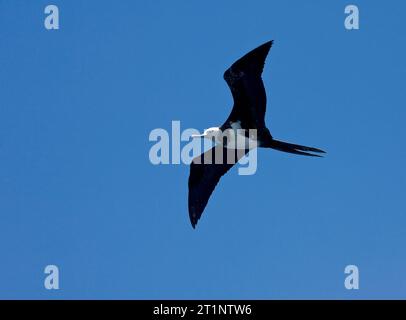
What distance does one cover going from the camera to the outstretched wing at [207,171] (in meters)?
8.87

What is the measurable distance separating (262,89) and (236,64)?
422 mm

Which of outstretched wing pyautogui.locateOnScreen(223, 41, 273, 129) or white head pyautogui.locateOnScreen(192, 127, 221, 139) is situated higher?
outstretched wing pyautogui.locateOnScreen(223, 41, 273, 129)

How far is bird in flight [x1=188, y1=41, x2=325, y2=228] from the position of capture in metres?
7.56

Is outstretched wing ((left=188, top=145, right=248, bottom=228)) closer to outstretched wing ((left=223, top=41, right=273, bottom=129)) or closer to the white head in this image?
the white head

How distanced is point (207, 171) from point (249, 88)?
169 cm

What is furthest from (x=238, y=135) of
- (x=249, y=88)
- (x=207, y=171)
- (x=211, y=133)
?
(x=207, y=171)

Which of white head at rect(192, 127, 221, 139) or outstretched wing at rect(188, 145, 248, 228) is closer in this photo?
white head at rect(192, 127, 221, 139)

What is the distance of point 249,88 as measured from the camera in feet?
25.3


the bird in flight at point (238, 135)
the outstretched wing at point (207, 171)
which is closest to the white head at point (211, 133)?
the bird in flight at point (238, 135)

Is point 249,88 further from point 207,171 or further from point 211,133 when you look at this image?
point 207,171

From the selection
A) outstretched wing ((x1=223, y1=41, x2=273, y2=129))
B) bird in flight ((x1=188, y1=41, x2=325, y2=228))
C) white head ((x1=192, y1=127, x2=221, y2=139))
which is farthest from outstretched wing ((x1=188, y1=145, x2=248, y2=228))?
outstretched wing ((x1=223, y1=41, x2=273, y2=129))
